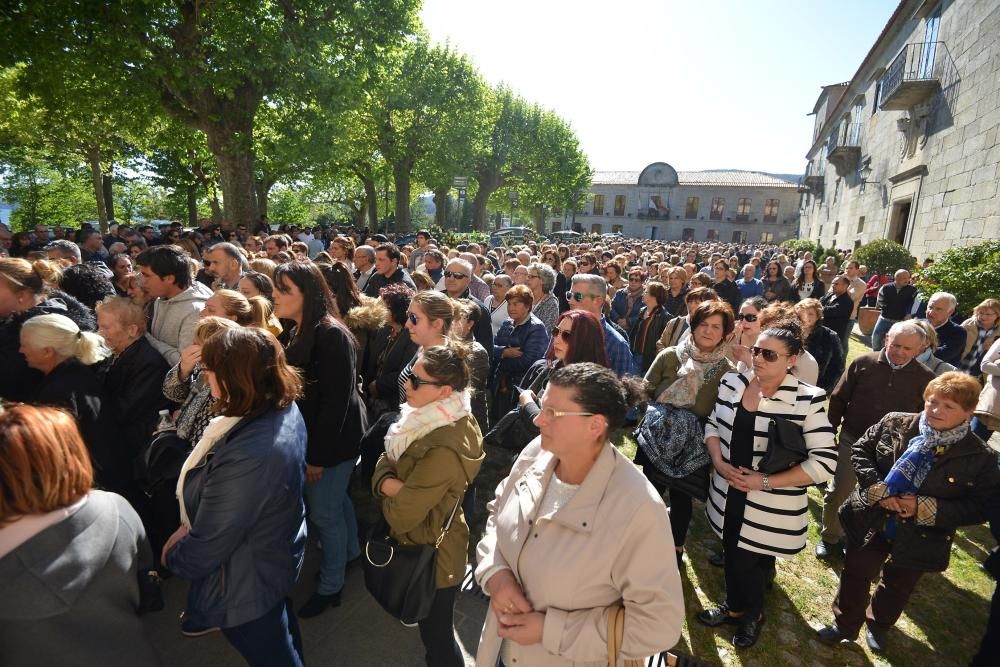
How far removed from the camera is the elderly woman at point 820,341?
454 cm

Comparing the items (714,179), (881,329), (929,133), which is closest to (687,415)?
(881,329)

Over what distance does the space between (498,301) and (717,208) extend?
58.3m

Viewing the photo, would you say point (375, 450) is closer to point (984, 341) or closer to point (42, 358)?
point (42, 358)

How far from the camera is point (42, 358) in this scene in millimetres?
2705

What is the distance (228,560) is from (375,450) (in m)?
0.94

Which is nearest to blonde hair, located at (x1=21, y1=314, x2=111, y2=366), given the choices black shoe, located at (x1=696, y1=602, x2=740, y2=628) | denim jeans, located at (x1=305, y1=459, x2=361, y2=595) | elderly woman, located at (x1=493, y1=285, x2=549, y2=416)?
denim jeans, located at (x1=305, y1=459, x2=361, y2=595)

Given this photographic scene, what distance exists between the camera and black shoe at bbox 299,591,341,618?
298cm

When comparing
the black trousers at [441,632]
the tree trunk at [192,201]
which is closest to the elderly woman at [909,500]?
the black trousers at [441,632]

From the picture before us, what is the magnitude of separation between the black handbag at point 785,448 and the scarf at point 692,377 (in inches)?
25.5

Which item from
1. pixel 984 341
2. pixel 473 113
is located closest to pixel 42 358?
pixel 984 341

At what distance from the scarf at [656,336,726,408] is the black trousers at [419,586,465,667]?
193 cm

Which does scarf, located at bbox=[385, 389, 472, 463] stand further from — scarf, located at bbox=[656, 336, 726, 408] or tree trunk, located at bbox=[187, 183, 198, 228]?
tree trunk, located at bbox=[187, 183, 198, 228]

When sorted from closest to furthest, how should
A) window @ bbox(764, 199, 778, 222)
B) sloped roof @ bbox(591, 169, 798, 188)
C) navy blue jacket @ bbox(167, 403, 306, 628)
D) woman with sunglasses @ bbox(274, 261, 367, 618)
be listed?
1. navy blue jacket @ bbox(167, 403, 306, 628)
2. woman with sunglasses @ bbox(274, 261, 367, 618)
3. window @ bbox(764, 199, 778, 222)
4. sloped roof @ bbox(591, 169, 798, 188)

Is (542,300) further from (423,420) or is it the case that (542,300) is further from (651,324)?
(423,420)
